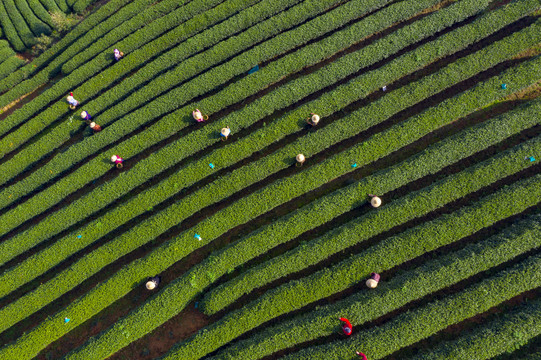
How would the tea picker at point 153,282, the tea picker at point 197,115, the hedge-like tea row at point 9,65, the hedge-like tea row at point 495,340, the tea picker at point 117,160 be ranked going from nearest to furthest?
the hedge-like tea row at point 495,340, the tea picker at point 153,282, the tea picker at point 197,115, the tea picker at point 117,160, the hedge-like tea row at point 9,65

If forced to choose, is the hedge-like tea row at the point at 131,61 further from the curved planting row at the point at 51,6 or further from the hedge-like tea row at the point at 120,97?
the curved planting row at the point at 51,6

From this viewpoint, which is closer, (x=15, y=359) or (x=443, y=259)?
(x=443, y=259)

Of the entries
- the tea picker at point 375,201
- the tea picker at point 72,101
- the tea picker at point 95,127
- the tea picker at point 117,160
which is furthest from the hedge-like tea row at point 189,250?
the tea picker at point 72,101

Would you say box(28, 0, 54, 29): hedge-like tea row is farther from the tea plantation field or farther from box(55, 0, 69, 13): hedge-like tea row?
the tea plantation field

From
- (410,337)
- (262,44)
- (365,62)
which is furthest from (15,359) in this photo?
(365,62)

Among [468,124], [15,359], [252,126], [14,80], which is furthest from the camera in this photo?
[14,80]

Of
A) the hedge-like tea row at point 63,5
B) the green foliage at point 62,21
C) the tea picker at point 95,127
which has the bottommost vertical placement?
the tea picker at point 95,127

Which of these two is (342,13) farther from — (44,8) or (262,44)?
(44,8)
